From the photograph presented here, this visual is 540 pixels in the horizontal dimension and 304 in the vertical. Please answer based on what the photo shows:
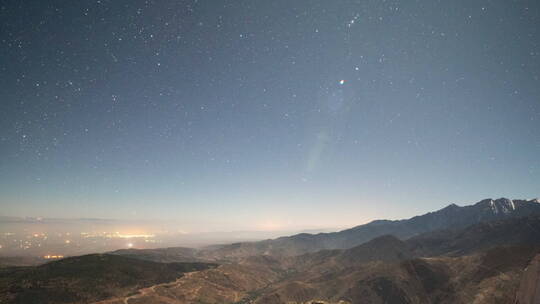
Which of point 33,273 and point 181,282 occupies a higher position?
point 33,273

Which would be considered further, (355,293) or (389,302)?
(355,293)

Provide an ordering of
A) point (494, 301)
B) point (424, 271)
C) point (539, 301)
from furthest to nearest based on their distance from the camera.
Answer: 1. point (424, 271)
2. point (494, 301)
3. point (539, 301)

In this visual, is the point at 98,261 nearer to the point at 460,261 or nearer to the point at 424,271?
the point at 424,271

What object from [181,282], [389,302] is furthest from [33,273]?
[389,302]

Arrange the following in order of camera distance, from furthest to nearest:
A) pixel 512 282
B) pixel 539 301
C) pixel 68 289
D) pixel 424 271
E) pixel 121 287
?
pixel 424 271 → pixel 121 287 → pixel 68 289 → pixel 512 282 → pixel 539 301

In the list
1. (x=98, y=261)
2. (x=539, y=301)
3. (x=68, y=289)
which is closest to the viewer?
(x=539, y=301)

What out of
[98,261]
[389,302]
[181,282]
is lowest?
[389,302]

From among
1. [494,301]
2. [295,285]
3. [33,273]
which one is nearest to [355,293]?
[295,285]

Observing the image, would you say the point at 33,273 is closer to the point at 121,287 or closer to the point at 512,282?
the point at 121,287

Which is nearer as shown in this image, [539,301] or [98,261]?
[539,301]
